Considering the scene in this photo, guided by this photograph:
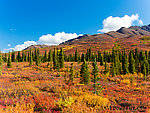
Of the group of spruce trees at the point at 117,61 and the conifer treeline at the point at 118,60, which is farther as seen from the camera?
the conifer treeline at the point at 118,60

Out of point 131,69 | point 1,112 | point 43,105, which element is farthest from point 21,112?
point 131,69

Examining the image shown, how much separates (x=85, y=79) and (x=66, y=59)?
229 ft

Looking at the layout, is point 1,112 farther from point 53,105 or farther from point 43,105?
point 53,105

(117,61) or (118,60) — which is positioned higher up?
(118,60)

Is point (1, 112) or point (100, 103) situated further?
point (100, 103)

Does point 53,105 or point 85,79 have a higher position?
point 53,105

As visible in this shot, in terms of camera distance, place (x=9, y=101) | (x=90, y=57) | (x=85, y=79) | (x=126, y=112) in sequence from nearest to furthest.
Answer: (x=126, y=112) < (x=9, y=101) < (x=85, y=79) < (x=90, y=57)

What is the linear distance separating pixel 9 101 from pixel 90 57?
7767 centimetres

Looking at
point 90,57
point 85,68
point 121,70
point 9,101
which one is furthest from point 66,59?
point 9,101

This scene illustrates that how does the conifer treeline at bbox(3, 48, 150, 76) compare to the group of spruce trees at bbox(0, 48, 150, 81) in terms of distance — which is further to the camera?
the conifer treeline at bbox(3, 48, 150, 76)

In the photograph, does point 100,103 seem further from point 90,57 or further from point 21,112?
point 90,57

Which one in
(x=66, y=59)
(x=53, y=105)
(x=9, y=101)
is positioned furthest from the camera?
(x=66, y=59)

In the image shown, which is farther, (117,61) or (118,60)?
(117,61)

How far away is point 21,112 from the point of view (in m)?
5.55
